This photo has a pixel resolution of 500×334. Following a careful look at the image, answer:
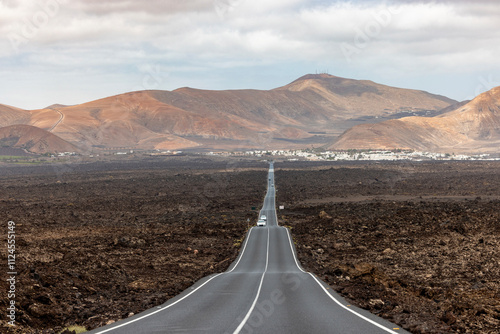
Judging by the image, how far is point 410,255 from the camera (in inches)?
1889

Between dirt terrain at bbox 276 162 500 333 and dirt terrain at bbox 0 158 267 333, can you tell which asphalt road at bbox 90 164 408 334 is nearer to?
dirt terrain at bbox 276 162 500 333

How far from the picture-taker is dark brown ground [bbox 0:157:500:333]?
27.0 m

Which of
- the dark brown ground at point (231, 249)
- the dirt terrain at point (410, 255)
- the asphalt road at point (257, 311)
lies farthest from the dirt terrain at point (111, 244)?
the dirt terrain at point (410, 255)

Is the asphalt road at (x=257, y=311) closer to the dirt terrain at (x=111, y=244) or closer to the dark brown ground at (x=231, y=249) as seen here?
the dark brown ground at (x=231, y=249)

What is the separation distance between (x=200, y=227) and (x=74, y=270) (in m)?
39.3

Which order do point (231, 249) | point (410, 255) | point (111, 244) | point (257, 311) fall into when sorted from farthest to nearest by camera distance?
point (231, 249)
point (111, 244)
point (410, 255)
point (257, 311)

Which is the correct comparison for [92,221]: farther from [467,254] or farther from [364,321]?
[364,321]

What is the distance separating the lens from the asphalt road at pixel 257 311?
20.9m

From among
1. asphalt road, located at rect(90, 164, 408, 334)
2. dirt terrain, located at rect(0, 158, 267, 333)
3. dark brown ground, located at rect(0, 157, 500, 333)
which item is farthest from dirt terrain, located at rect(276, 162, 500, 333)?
dirt terrain, located at rect(0, 158, 267, 333)

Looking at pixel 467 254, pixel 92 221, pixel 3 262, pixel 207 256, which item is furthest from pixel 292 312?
pixel 92 221

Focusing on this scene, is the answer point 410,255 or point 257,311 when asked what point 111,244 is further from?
point 257,311

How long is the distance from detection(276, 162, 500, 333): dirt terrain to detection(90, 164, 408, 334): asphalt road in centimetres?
183

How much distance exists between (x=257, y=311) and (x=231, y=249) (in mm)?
33837

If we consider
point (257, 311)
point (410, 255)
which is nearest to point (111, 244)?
point (410, 255)
